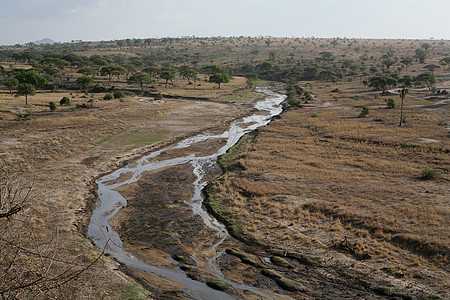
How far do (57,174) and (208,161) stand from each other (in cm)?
1719

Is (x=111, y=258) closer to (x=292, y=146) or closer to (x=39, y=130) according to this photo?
(x=292, y=146)

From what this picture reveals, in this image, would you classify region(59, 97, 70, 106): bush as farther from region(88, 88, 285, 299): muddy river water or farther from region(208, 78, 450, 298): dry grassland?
region(208, 78, 450, 298): dry grassland

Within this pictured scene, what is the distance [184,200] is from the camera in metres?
30.3

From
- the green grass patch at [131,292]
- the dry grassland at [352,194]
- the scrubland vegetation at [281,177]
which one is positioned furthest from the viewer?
the dry grassland at [352,194]

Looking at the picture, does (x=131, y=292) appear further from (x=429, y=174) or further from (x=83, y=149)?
(x=83, y=149)

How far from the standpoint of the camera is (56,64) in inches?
4587

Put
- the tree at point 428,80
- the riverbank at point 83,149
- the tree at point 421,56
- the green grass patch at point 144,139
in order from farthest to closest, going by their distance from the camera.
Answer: the tree at point 421,56 < the tree at point 428,80 < the green grass patch at point 144,139 < the riverbank at point 83,149

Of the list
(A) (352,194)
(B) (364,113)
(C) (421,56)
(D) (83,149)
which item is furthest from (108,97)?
(C) (421,56)

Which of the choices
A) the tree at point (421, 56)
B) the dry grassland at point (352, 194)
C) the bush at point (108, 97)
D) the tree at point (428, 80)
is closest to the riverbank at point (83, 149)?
the bush at point (108, 97)

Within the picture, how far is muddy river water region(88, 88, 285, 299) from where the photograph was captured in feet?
60.7

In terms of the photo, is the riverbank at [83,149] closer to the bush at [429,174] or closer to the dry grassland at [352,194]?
the dry grassland at [352,194]

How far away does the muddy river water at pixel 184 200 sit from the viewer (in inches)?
728

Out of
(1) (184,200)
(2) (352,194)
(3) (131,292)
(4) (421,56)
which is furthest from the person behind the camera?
(4) (421,56)

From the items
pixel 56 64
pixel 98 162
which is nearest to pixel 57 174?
pixel 98 162
